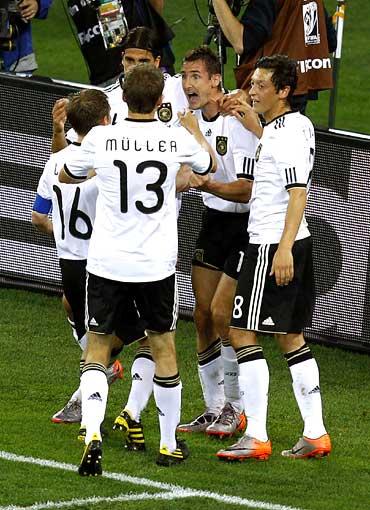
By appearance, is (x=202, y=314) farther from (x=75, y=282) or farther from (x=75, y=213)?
(x=75, y=213)

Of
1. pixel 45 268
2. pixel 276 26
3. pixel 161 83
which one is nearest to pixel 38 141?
pixel 45 268

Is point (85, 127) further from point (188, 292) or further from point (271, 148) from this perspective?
point (188, 292)

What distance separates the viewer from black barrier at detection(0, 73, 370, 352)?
32.2ft

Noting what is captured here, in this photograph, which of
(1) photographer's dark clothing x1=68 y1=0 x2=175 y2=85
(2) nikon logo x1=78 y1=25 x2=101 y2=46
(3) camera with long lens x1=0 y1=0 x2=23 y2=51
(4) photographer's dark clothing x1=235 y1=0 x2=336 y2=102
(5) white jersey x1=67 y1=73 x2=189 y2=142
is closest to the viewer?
(5) white jersey x1=67 y1=73 x2=189 y2=142

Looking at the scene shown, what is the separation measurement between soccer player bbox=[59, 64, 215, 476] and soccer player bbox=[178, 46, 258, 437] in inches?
24.7

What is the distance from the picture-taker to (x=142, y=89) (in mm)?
7125

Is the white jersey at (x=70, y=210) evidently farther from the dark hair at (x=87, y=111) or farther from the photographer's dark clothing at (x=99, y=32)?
the photographer's dark clothing at (x=99, y=32)

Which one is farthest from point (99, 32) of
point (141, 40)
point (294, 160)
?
point (294, 160)

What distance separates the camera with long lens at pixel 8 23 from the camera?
37.8 ft

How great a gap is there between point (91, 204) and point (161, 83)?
3.12ft

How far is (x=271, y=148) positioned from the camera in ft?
24.7

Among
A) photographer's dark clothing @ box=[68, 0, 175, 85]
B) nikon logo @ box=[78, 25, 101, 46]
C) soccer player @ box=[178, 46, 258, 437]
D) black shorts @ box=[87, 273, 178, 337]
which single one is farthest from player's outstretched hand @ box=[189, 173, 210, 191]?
nikon logo @ box=[78, 25, 101, 46]

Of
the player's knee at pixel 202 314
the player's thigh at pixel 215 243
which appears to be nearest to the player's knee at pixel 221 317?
the player's knee at pixel 202 314

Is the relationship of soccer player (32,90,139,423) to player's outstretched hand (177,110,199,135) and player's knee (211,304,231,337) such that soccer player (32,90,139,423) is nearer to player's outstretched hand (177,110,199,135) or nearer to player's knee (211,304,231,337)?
player's outstretched hand (177,110,199,135)
